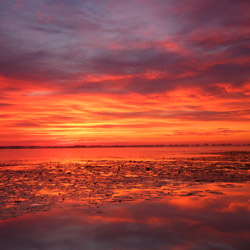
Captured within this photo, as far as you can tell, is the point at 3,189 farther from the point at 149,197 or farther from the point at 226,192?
the point at 226,192

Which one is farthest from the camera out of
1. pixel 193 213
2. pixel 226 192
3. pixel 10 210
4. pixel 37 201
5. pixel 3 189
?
pixel 3 189

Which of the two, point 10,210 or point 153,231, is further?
point 10,210

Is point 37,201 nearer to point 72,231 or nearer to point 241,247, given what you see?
point 72,231

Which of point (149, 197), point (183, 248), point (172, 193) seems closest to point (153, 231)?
point (183, 248)

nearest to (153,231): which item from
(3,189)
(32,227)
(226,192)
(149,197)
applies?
(32,227)

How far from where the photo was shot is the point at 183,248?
816 centimetres

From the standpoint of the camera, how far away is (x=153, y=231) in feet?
31.9

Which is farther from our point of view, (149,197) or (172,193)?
(172,193)

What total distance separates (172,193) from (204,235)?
295 inches

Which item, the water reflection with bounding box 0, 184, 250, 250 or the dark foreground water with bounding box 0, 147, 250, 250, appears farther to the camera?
the dark foreground water with bounding box 0, 147, 250, 250

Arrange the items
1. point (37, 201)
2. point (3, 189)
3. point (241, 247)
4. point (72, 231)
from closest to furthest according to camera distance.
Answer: point (241, 247) → point (72, 231) → point (37, 201) → point (3, 189)

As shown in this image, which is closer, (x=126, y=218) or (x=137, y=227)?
(x=137, y=227)

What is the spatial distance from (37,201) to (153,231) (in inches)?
309

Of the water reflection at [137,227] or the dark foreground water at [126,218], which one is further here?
the dark foreground water at [126,218]
